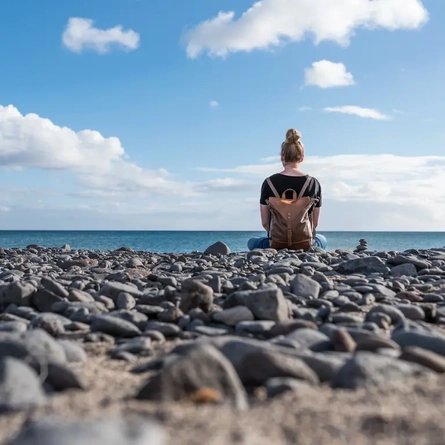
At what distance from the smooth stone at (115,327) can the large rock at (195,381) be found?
1.08 m

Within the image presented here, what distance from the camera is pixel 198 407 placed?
1414mm

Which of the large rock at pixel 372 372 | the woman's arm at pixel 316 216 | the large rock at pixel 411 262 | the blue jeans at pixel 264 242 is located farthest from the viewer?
the blue jeans at pixel 264 242

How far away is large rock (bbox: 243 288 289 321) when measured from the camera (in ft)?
8.92

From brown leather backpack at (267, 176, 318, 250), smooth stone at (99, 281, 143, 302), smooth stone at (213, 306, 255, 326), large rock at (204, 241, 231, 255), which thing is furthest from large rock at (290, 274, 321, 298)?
large rock at (204, 241, 231, 255)

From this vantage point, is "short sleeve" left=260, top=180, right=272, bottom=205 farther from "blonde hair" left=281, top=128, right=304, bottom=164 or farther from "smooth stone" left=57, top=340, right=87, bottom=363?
"smooth stone" left=57, top=340, right=87, bottom=363

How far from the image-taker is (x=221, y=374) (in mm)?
Answer: 1525

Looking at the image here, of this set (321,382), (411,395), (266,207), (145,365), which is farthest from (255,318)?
(266,207)

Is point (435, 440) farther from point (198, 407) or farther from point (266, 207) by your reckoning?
point (266, 207)

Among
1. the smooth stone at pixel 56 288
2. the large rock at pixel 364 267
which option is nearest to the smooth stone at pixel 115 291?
the smooth stone at pixel 56 288

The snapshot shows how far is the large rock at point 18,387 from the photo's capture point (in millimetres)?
1450

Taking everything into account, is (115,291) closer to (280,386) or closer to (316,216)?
(280,386)

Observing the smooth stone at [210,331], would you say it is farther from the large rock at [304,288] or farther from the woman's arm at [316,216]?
the woman's arm at [316,216]

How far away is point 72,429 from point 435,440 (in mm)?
792

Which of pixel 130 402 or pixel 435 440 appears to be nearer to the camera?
pixel 435 440
